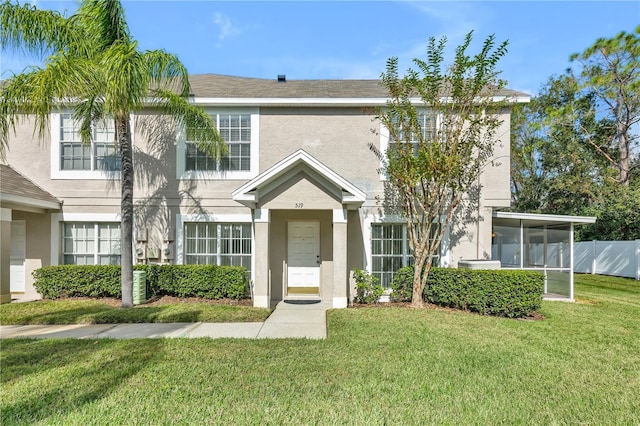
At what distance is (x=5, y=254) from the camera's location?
33.1 ft

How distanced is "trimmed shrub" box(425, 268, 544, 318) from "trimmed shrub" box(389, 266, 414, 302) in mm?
858

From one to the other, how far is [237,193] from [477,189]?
24.1 feet

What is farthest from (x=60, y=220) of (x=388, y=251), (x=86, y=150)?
(x=388, y=251)

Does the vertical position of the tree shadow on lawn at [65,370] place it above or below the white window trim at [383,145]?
below

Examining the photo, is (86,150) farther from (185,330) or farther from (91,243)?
(185,330)

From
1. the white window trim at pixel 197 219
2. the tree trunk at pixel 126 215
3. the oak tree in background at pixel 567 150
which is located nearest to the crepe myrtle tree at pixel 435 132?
the white window trim at pixel 197 219

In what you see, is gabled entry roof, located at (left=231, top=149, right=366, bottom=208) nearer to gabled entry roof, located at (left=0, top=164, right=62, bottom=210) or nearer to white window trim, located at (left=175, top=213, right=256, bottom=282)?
white window trim, located at (left=175, top=213, right=256, bottom=282)

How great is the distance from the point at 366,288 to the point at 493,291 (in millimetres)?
3299

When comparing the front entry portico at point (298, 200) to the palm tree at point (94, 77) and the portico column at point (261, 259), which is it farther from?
the palm tree at point (94, 77)

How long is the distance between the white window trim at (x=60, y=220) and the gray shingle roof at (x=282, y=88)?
4.78 meters

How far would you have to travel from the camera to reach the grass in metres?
8.31

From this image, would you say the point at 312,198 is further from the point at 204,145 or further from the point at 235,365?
the point at 235,365

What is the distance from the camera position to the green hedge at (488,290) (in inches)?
355

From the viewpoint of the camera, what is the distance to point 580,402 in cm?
436
